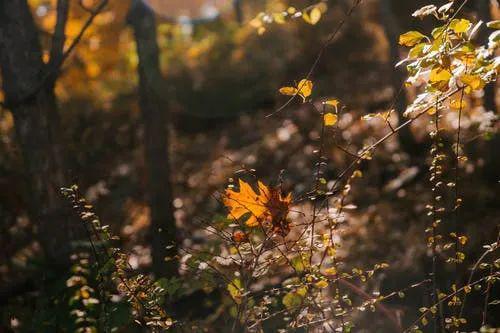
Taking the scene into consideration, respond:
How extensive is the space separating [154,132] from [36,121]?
6.11ft

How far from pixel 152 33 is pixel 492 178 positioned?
13.5ft

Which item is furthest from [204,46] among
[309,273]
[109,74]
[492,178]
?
[309,273]

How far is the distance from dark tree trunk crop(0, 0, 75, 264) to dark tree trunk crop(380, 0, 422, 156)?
15.1 ft

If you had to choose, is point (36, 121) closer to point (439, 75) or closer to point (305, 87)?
point (305, 87)

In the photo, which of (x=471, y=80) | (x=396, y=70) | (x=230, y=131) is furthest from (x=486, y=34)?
(x=230, y=131)

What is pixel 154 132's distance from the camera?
6719 millimetres

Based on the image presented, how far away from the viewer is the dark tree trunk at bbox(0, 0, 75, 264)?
16.0 ft

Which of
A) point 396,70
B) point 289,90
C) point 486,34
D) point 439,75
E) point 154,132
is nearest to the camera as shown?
point 439,75

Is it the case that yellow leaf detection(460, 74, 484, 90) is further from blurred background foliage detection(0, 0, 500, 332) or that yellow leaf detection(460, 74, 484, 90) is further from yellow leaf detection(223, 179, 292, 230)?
blurred background foliage detection(0, 0, 500, 332)

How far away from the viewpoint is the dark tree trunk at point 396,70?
8281 millimetres

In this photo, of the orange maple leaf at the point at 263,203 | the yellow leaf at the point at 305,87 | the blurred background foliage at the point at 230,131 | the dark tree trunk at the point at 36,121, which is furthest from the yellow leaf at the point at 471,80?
the dark tree trunk at the point at 36,121

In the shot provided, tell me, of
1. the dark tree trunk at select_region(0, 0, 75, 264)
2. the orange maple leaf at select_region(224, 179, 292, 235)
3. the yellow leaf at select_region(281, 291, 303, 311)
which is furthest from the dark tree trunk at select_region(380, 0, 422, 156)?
the orange maple leaf at select_region(224, 179, 292, 235)

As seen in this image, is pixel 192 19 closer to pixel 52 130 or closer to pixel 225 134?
pixel 225 134

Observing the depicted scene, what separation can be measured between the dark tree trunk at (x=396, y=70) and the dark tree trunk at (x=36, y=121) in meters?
4.60
